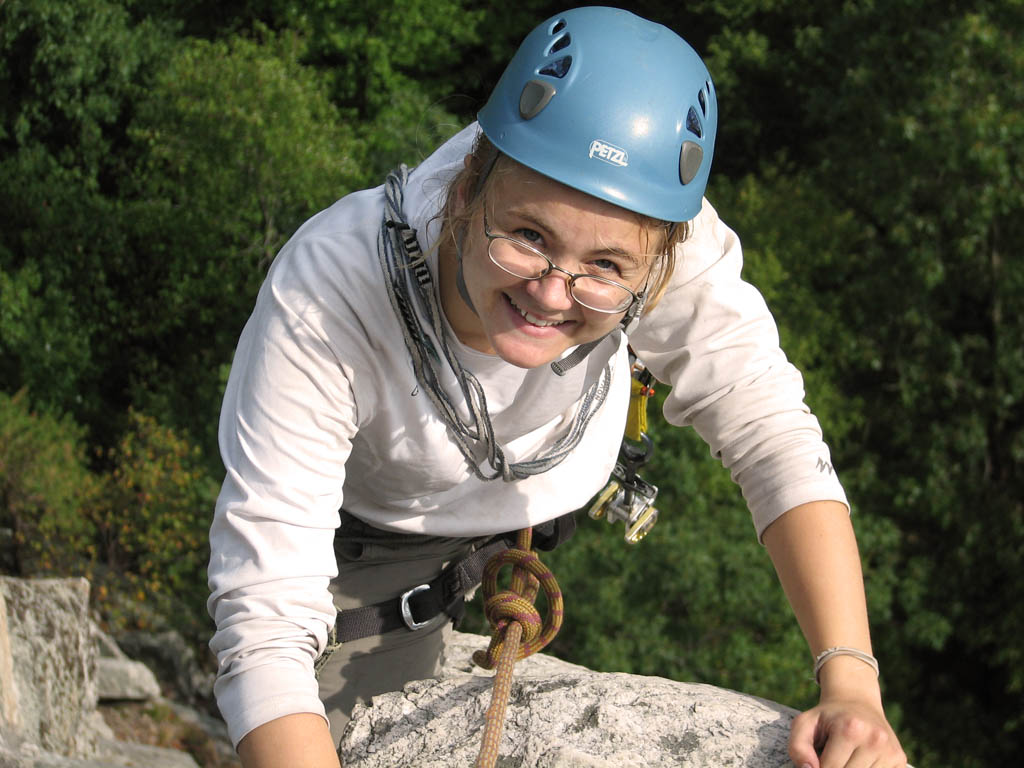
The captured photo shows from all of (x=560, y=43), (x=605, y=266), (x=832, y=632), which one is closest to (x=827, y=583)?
(x=832, y=632)

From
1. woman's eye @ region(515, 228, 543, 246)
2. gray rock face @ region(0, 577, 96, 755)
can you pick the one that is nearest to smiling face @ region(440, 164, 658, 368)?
woman's eye @ region(515, 228, 543, 246)

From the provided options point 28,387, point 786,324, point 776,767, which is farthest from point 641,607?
point 776,767

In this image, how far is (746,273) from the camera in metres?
13.6

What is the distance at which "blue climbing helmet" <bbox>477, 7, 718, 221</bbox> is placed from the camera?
1692mm

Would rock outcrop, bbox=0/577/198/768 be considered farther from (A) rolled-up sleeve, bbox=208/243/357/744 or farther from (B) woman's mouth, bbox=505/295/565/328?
(B) woman's mouth, bbox=505/295/565/328

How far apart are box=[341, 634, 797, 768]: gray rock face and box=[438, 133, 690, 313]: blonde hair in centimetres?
63

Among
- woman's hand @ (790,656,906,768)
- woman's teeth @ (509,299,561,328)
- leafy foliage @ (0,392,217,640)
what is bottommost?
leafy foliage @ (0,392,217,640)

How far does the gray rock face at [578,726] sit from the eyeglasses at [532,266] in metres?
0.61

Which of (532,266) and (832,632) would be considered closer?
(532,266)

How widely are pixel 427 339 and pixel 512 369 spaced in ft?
0.59

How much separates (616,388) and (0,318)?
13885 millimetres

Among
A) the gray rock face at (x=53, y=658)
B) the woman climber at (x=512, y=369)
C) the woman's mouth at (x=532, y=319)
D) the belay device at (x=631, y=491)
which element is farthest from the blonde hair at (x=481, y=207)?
the gray rock face at (x=53, y=658)

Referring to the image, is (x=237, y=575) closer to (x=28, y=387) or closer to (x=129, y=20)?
(x=28, y=387)

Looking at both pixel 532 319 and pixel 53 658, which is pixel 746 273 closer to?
pixel 53 658
